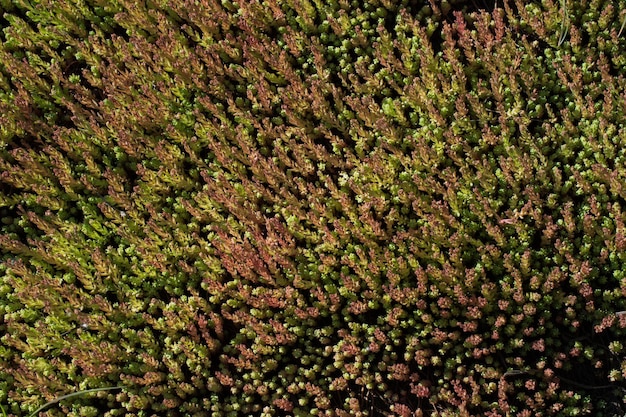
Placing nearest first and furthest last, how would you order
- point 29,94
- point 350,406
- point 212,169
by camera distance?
point 350,406, point 212,169, point 29,94

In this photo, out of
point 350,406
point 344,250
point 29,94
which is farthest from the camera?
point 29,94

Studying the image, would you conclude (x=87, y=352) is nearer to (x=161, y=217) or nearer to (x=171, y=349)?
(x=171, y=349)

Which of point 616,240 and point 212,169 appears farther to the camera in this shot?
point 212,169

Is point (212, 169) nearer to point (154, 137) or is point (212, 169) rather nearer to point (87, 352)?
point (154, 137)

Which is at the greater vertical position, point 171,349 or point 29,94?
point 29,94

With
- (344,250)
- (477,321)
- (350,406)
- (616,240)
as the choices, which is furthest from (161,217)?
(616,240)

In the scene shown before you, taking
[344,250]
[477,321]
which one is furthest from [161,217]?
[477,321]

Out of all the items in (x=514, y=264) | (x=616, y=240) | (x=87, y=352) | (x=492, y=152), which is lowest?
(x=87, y=352)
